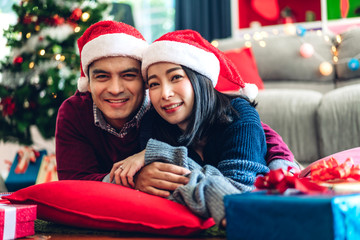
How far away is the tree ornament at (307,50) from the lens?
280 centimetres

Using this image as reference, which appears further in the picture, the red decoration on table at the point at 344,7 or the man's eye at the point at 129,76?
the red decoration on table at the point at 344,7

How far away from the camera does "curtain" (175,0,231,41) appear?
408 centimetres

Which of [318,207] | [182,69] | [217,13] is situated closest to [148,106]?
[182,69]

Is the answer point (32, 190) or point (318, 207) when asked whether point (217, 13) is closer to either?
point (32, 190)

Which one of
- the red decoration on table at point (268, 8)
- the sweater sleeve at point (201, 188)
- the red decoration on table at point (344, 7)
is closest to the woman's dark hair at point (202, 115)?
the sweater sleeve at point (201, 188)

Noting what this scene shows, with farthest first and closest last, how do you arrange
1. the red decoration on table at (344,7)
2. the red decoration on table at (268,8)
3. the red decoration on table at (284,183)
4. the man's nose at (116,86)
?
the red decoration on table at (268,8)
the red decoration on table at (344,7)
the man's nose at (116,86)
the red decoration on table at (284,183)

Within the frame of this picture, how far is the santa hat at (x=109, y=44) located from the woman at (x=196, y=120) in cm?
12

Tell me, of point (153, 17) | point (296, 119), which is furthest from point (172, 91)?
point (153, 17)

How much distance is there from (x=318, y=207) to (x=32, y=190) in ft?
2.69

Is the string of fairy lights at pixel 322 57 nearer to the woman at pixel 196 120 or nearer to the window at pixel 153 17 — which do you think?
the woman at pixel 196 120

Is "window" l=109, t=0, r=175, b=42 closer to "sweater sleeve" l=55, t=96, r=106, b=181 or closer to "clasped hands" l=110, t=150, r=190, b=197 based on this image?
"sweater sleeve" l=55, t=96, r=106, b=181

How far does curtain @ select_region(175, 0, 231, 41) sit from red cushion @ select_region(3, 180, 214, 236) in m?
3.08

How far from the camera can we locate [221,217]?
1026mm

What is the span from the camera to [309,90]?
9.12 ft
